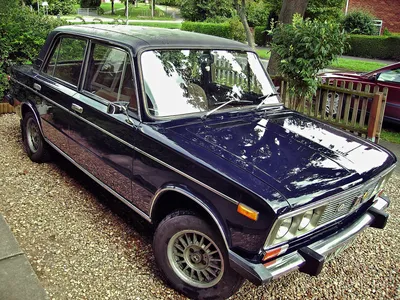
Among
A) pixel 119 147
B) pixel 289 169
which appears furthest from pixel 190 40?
pixel 289 169

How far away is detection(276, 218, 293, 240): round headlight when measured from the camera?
2.48m

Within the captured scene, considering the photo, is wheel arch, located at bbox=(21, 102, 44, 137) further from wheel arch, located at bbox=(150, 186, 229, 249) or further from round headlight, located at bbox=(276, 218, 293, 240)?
round headlight, located at bbox=(276, 218, 293, 240)

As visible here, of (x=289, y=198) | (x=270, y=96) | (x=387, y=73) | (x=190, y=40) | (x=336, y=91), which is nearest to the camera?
(x=289, y=198)

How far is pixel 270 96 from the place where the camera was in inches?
162

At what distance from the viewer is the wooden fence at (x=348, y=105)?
630 cm

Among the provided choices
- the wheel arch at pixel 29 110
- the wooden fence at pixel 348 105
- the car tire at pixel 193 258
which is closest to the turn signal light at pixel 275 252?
the car tire at pixel 193 258

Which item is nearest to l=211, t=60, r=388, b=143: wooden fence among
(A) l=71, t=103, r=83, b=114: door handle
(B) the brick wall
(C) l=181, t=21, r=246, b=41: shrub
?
(A) l=71, t=103, r=83, b=114: door handle

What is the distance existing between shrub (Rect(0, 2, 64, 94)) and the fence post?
6.57 meters

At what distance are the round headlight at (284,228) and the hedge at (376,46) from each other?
2212cm

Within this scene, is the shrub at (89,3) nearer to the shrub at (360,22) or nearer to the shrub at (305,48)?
the shrub at (360,22)

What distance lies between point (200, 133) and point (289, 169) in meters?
0.79

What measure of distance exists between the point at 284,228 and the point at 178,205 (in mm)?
1002

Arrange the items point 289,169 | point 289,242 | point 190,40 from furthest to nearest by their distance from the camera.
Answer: point 190,40
point 289,169
point 289,242

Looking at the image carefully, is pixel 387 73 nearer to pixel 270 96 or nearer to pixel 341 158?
pixel 270 96
